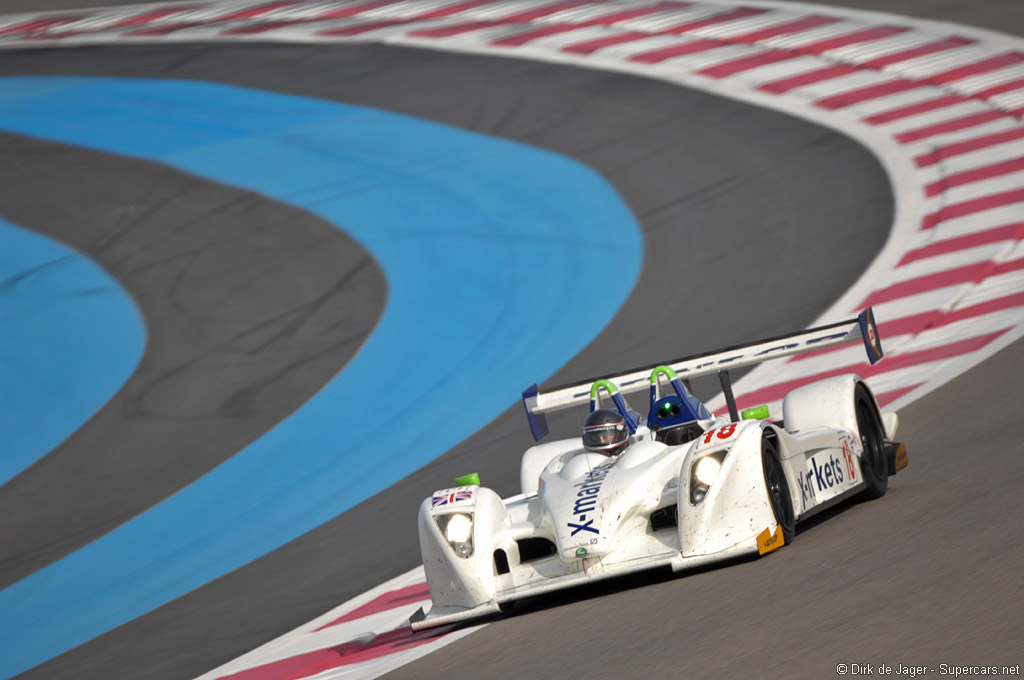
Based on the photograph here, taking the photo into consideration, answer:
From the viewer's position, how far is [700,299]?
43.3ft

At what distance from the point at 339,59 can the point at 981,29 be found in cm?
950

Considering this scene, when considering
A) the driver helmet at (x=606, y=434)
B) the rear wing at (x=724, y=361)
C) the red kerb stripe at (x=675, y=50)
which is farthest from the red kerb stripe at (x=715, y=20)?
the driver helmet at (x=606, y=434)

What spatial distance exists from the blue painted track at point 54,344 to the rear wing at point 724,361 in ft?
20.6

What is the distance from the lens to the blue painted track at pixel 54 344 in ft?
44.3

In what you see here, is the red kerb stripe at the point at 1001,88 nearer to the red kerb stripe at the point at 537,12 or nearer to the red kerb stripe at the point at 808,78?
the red kerb stripe at the point at 808,78

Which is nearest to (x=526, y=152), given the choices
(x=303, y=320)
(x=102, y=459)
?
(x=303, y=320)

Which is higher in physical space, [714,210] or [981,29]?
[981,29]

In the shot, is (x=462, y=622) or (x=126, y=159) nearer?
(x=462, y=622)

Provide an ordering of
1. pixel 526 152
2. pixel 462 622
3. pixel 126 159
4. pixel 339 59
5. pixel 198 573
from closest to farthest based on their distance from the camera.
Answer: pixel 462 622 < pixel 198 573 < pixel 526 152 < pixel 126 159 < pixel 339 59

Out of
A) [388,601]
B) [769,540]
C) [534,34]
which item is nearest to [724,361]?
[769,540]

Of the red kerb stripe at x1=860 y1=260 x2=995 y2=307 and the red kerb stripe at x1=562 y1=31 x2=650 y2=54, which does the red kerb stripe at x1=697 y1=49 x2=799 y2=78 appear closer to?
the red kerb stripe at x1=562 y1=31 x2=650 y2=54

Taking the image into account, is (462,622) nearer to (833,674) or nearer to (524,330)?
(833,674)

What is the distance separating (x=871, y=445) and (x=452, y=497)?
227cm

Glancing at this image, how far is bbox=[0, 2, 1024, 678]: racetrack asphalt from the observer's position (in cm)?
550
